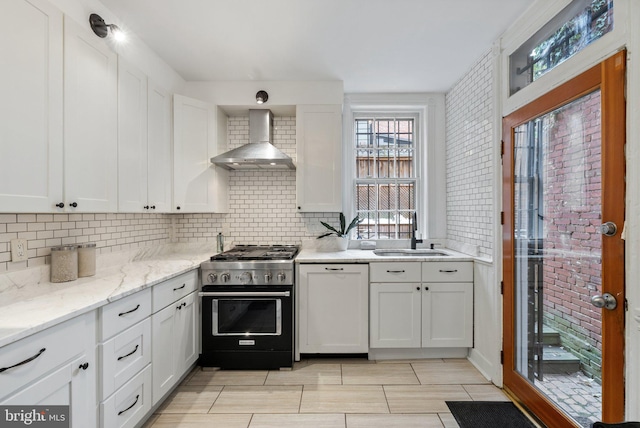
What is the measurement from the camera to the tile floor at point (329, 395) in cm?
209

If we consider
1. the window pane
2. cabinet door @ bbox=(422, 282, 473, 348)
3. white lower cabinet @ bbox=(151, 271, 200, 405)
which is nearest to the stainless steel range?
white lower cabinet @ bbox=(151, 271, 200, 405)

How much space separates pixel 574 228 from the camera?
5.70ft

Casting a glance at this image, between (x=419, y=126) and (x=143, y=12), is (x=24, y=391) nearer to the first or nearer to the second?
(x=143, y=12)

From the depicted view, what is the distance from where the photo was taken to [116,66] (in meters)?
2.17

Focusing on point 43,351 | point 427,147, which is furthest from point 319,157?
point 43,351

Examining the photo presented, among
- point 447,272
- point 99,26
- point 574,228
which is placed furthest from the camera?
point 447,272

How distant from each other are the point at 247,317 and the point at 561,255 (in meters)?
2.42

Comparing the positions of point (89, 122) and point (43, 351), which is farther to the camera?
point (89, 122)

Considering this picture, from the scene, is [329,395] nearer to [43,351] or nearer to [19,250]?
[43,351]

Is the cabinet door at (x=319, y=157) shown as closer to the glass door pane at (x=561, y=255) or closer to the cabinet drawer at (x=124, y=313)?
the glass door pane at (x=561, y=255)

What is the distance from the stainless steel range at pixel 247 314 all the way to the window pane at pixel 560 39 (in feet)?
7.83

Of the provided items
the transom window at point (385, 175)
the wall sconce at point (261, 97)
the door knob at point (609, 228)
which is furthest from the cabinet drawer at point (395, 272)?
the wall sconce at point (261, 97)

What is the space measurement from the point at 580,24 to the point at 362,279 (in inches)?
91.9

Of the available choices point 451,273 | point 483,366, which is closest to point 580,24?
point 451,273
